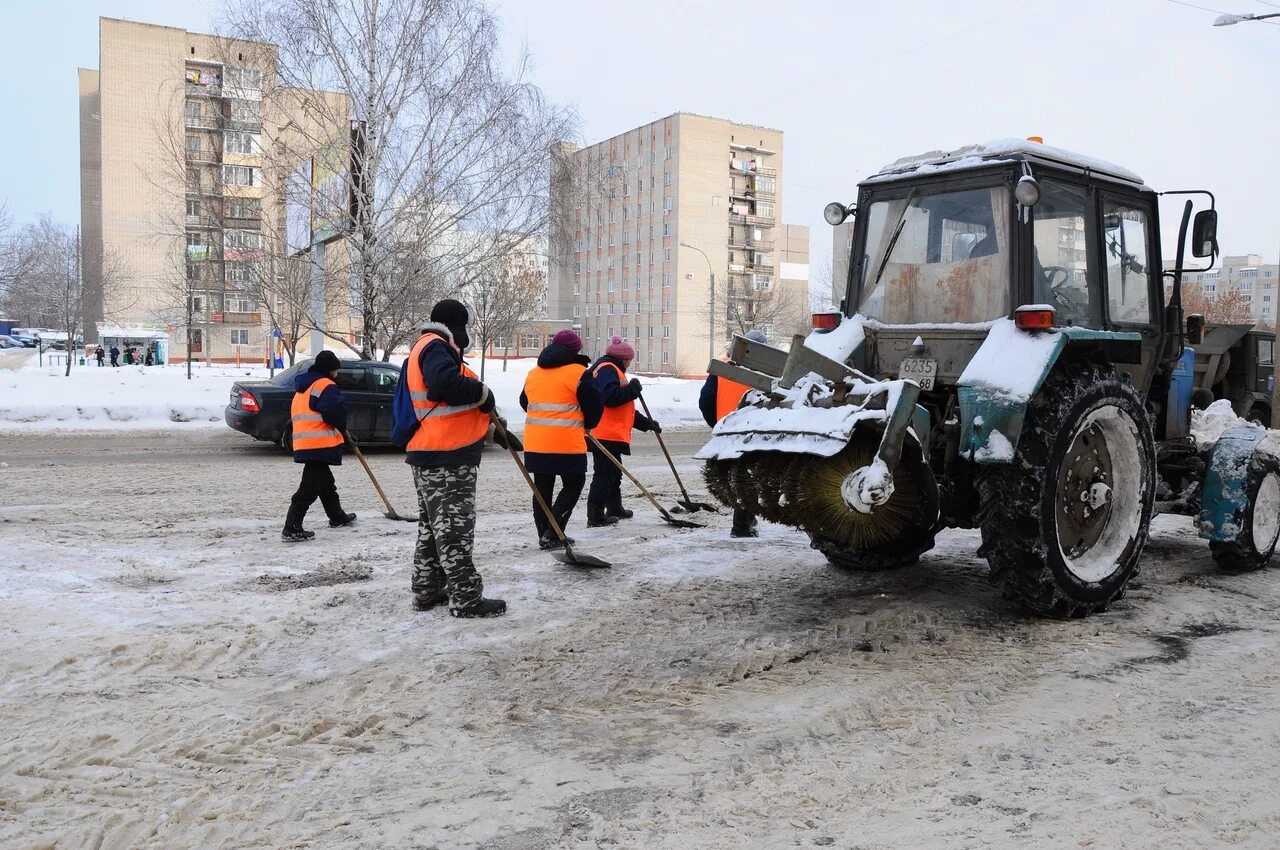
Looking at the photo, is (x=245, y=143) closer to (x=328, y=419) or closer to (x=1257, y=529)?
(x=328, y=419)

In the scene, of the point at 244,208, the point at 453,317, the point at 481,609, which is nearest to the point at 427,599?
the point at 481,609

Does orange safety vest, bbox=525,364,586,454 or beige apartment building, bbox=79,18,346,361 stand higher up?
beige apartment building, bbox=79,18,346,361

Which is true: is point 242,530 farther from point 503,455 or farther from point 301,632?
point 503,455

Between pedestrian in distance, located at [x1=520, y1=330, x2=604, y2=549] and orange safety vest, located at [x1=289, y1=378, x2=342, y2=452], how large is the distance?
6.07 ft

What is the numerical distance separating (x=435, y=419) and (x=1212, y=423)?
5.83 meters

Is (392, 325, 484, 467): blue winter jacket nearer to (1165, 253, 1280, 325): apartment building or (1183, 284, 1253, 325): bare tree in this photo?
(1183, 284, 1253, 325): bare tree

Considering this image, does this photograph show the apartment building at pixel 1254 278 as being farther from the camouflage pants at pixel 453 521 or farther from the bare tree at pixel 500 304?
the camouflage pants at pixel 453 521

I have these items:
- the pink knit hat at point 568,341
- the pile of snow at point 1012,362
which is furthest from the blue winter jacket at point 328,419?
the pile of snow at point 1012,362

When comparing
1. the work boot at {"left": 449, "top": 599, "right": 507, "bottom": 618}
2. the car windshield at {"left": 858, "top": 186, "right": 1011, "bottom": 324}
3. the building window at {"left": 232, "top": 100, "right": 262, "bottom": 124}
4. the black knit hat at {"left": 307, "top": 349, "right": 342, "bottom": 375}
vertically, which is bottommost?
the work boot at {"left": 449, "top": 599, "right": 507, "bottom": 618}

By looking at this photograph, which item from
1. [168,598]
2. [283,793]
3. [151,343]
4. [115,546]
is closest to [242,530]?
[115,546]

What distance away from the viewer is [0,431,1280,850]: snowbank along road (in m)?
3.25

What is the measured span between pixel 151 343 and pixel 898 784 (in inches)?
2143

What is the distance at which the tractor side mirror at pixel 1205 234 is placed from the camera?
6.20m

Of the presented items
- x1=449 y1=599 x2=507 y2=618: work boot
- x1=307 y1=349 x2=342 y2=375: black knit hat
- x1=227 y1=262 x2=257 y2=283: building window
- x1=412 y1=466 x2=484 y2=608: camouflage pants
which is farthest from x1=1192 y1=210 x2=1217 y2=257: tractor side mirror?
x1=227 y1=262 x2=257 y2=283: building window
